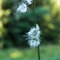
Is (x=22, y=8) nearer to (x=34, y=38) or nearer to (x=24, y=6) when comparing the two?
(x=24, y=6)

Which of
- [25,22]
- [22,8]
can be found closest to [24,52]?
[25,22]

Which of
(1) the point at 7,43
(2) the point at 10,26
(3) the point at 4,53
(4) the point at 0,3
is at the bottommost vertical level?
(3) the point at 4,53

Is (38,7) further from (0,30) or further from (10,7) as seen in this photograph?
(0,30)

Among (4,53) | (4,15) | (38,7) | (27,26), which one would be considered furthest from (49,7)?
(4,53)

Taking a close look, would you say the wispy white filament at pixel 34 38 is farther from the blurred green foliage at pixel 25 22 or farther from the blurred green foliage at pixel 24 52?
the blurred green foliage at pixel 25 22

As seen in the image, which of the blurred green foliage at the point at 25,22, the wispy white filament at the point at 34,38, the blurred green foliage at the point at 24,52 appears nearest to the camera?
the wispy white filament at the point at 34,38

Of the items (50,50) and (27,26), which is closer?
(50,50)

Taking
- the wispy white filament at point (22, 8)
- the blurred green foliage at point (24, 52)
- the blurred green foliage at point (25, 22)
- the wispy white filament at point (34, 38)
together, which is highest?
the blurred green foliage at point (25, 22)

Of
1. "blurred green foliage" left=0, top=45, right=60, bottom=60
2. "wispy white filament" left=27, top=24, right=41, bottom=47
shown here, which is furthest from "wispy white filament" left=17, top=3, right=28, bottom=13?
"blurred green foliage" left=0, top=45, right=60, bottom=60

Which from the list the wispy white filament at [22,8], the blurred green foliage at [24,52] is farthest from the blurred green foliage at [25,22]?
the wispy white filament at [22,8]
